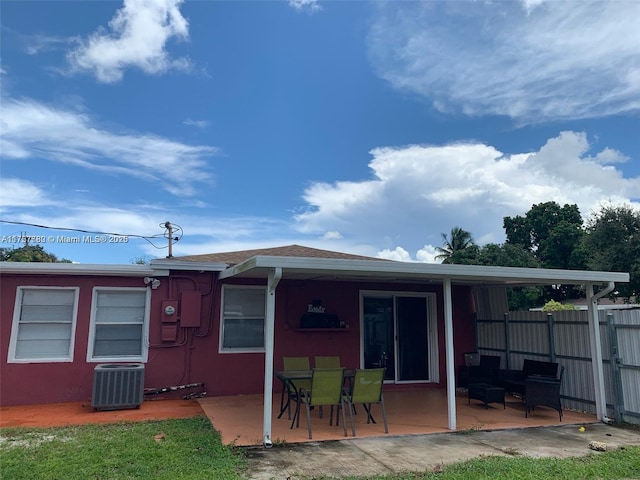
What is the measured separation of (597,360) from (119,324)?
815 centimetres

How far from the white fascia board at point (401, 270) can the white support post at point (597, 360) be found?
1.59 ft

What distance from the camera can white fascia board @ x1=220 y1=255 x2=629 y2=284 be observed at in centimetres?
534

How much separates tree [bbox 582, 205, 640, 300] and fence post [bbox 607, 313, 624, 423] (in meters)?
13.4

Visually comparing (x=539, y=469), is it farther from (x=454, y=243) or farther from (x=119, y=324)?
(x=454, y=243)

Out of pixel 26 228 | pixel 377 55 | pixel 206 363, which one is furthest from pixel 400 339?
pixel 26 228

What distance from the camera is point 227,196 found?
17.2 m

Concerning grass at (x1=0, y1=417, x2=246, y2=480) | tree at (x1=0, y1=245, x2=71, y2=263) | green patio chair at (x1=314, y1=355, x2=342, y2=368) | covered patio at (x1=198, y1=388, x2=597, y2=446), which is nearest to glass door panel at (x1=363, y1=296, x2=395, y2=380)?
covered patio at (x1=198, y1=388, x2=597, y2=446)

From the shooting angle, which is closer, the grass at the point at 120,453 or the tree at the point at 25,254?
the grass at the point at 120,453

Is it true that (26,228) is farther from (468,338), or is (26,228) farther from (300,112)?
(468,338)

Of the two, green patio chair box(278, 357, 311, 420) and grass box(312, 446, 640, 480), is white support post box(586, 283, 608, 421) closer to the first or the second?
grass box(312, 446, 640, 480)

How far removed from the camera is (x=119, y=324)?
26.7 ft

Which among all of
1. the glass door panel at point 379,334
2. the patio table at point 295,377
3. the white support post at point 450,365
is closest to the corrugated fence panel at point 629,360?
the white support post at point 450,365

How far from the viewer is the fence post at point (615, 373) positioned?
673 cm

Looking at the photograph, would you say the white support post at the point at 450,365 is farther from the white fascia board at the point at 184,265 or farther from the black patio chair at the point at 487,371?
the white fascia board at the point at 184,265
